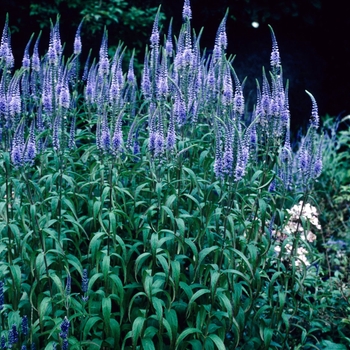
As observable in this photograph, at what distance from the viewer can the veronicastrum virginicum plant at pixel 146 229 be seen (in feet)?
12.6

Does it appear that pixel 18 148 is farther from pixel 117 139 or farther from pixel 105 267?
pixel 105 267

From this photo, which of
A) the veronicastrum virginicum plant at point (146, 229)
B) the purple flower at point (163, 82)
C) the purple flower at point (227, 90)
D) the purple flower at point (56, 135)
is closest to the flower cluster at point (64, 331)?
the veronicastrum virginicum plant at point (146, 229)

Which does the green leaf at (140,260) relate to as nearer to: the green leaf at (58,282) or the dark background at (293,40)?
the green leaf at (58,282)

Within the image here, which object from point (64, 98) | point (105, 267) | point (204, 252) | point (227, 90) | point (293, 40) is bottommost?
point (105, 267)

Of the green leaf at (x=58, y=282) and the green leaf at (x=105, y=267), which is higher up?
the green leaf at (x=105, y=267)

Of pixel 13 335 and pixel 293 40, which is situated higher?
pixel 293 40

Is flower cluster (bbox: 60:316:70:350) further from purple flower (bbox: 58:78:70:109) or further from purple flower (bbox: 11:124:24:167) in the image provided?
purple flower (bbox: 58:78:70:109)

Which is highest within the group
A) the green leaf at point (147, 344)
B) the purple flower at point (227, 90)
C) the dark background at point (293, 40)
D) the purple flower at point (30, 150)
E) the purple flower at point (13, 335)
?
the dark background at point (293, 40)

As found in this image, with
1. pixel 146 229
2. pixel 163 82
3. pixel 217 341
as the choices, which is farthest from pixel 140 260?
pixel 163 82

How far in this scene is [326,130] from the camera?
1004 centimetres

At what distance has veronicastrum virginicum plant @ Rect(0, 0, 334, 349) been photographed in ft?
12.6

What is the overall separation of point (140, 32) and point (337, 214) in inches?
169

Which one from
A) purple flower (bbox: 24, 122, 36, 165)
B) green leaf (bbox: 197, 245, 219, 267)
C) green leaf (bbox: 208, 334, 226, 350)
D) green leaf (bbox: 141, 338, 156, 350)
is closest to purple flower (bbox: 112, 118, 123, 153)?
purple flower (bbox: 24, 122, 36, 165)

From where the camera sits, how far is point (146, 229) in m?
4.08
